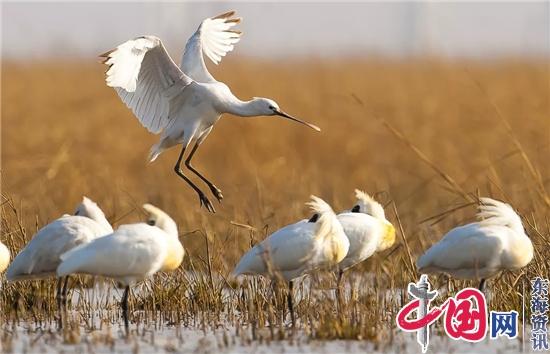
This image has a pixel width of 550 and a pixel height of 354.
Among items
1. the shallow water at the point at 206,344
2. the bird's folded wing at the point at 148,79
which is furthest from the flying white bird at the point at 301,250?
the bird's folded wing at the point at 148,79

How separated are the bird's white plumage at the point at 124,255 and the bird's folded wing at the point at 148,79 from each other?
54.5 inches

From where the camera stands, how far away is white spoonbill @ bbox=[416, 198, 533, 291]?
7418mm

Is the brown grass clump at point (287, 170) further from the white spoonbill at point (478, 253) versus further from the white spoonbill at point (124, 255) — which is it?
the white spoonbill at point (124, 255)

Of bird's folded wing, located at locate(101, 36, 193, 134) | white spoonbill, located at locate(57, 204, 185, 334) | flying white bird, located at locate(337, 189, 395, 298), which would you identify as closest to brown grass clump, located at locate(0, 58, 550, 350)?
flying white bird, located at locate(337, 189, 395, 298)

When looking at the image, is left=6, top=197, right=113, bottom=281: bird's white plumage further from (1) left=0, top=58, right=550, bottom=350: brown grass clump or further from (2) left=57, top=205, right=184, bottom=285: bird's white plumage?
(2) left=57, top=205, right=184, bottom=285: bird's white plumage

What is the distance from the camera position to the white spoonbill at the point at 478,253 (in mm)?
7418

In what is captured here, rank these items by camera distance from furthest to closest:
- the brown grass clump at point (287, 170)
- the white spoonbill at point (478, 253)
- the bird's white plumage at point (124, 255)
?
the brown grass clump at point (287, 170) → the white spoonbill at point (478, 253) → the bird's white plumage at point (124, 255)

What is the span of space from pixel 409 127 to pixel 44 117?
5.37 m

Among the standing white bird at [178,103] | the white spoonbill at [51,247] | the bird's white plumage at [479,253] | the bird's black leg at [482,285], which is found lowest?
the bird's black leg at [482,285]

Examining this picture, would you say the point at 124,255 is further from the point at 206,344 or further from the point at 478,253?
the point at 478,253

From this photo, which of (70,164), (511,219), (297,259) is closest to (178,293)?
(297,259)

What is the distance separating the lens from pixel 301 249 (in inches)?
301

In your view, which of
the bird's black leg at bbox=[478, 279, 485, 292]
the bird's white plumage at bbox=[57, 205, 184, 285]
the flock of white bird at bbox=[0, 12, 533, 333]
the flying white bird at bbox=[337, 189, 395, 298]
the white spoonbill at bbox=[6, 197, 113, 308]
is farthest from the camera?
the flying white bird at bbox=[337, 189, 395, 298]

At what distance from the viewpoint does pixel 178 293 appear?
799 cm
